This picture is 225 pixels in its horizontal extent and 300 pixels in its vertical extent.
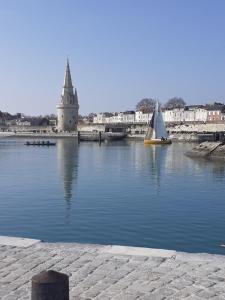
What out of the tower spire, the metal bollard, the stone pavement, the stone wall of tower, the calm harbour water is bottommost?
the calm harbour water

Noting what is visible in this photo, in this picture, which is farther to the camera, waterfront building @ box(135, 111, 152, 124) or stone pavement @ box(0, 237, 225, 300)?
waterfront building @ box(135, 111, 152, 124)

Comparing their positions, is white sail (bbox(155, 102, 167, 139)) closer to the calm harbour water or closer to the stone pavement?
the calm harbour water

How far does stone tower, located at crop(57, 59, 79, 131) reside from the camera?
14762 centimetres

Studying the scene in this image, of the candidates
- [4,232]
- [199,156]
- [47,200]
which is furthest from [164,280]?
[199,156]

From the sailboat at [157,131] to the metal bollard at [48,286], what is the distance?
80.2 metres

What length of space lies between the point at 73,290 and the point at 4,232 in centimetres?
945

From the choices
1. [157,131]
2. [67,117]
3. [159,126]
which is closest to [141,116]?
[67,117]

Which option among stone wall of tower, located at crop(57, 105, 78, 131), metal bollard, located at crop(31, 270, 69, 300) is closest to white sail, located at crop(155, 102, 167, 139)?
stone wall of tower, located at crop(57, 105, 78, 131)

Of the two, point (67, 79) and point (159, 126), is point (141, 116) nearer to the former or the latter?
point (67, 79)

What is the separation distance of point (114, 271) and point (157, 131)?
80.8 m

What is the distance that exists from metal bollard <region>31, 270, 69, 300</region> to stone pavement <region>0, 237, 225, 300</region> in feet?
3.68

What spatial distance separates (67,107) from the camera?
488 ft

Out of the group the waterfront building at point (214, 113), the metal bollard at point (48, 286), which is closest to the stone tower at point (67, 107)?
the waterfront building at point (214, 113)

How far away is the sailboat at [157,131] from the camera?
8569 centimetres
